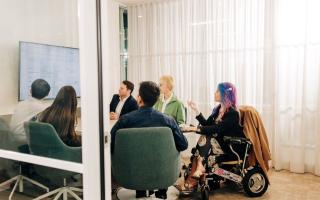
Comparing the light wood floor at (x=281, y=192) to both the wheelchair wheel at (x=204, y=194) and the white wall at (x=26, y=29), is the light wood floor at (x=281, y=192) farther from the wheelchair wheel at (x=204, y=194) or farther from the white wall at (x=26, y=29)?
the white wall at (x=26, y=29)

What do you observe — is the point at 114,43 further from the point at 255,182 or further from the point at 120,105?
the point at 255,182

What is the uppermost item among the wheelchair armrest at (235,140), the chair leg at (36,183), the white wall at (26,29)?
the white wall at (26,29)

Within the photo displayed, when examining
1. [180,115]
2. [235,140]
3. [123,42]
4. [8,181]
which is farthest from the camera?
[123,42]

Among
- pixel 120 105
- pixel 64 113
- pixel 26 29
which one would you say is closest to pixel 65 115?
pixel 64 113

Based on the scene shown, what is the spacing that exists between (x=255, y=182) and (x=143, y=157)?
1.52 m

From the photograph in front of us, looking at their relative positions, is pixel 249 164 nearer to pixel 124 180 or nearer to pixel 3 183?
pixel 124 180

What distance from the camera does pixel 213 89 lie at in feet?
15.3

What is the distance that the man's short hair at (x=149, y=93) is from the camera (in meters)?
2.61

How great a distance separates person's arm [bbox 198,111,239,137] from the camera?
317 cm

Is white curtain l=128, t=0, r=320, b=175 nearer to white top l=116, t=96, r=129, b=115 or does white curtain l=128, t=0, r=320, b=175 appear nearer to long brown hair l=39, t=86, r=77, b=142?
white top l=116, t=96, r=129, b=115

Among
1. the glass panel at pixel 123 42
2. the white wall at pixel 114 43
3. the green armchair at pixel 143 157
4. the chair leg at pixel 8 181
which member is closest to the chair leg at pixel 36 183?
Result: the chair leg at pixel 8 181

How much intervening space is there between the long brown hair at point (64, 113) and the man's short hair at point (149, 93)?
86 centimetres

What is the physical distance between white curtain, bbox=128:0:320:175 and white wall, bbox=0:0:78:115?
9.88ft

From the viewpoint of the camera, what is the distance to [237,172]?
10.8ft
